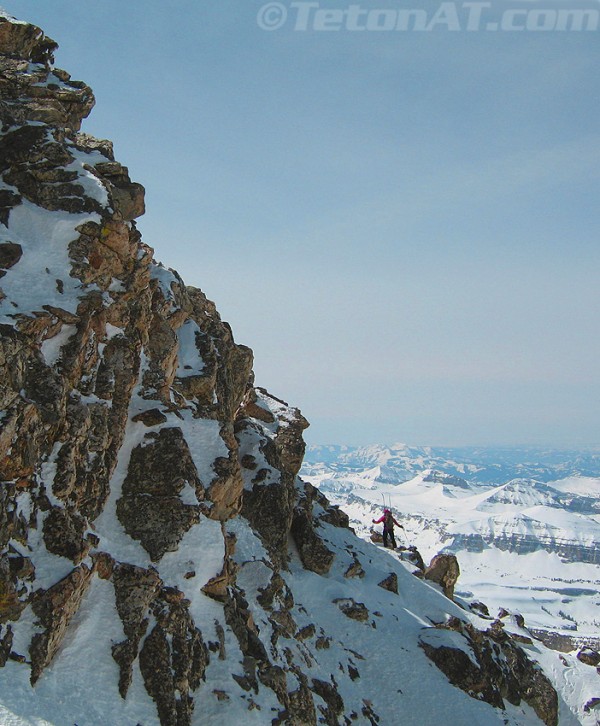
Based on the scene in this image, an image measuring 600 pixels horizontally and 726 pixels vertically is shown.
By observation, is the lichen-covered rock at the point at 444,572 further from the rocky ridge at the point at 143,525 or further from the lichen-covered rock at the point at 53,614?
the lichen-covered rock at the point at 53,614

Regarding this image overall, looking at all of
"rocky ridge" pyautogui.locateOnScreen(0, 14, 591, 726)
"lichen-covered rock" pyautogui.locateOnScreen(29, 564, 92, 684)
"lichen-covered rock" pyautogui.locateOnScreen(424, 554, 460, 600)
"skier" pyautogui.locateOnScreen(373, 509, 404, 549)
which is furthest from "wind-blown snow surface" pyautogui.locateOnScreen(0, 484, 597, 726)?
"skier" pyautogui.locateOnScreen(373, 509, 404, 549)

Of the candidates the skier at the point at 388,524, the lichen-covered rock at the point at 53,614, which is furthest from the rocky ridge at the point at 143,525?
the skier at the point at 388,524

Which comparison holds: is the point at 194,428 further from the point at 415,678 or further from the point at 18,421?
the point at 415,678

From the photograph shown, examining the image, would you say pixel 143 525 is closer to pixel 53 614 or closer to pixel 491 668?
pixel 53 614

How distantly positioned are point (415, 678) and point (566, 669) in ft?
75.9

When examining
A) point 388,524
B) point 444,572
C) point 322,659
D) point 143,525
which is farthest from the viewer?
point 444,572

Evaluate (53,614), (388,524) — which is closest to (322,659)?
(53,614)

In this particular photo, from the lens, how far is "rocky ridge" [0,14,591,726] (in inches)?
968

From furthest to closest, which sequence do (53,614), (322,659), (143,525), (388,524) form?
(388,524) → (322,659) → (143,525) → (53,614)

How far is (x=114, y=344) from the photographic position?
34.1 metres

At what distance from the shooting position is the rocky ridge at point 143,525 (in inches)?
968

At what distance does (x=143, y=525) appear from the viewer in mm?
30516

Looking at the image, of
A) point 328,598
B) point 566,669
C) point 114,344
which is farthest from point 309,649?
point 566,669

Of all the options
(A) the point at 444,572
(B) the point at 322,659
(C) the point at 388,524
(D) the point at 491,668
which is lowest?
(D) the point at 491,668
